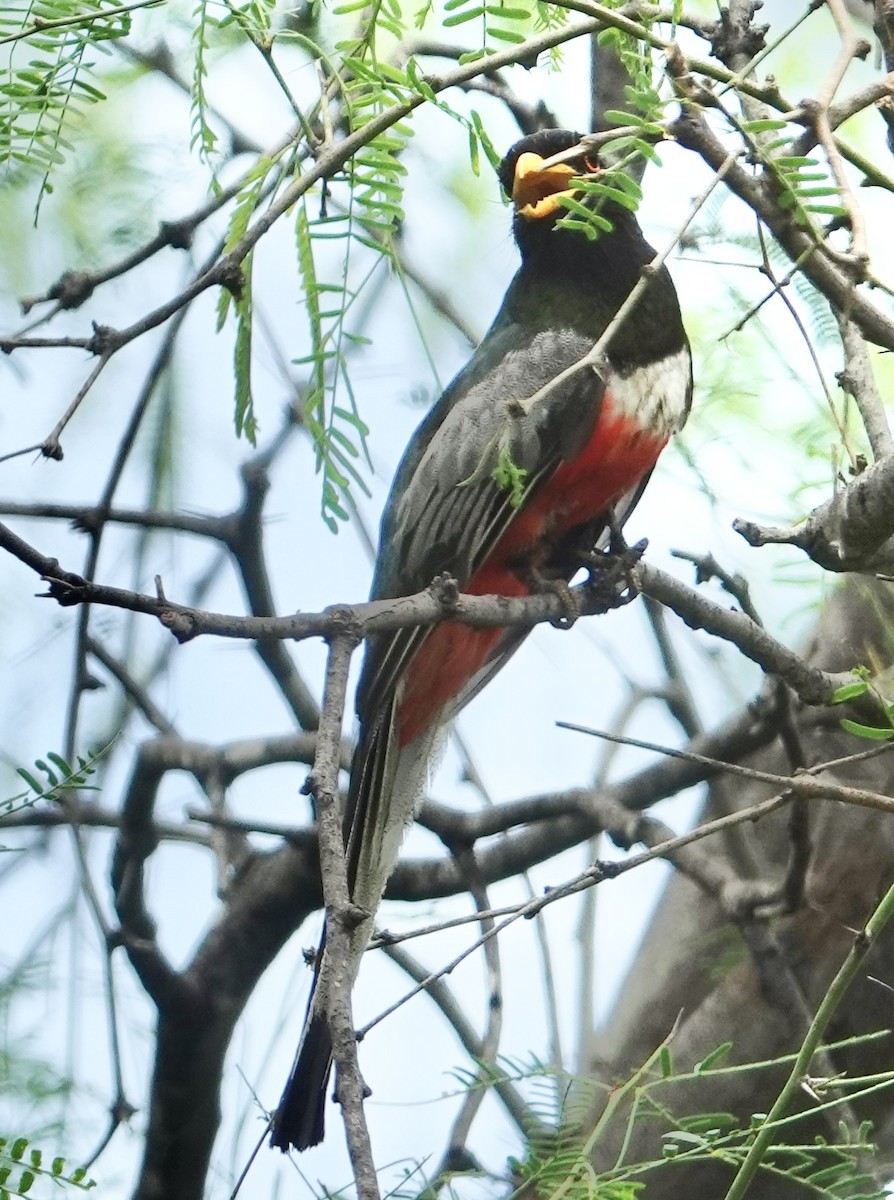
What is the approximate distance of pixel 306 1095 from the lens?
1962 millimetres

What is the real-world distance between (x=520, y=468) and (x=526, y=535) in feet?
0.78

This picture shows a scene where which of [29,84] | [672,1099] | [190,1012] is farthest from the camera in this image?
[190,1012]

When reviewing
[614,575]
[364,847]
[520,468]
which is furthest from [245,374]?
[364,847]

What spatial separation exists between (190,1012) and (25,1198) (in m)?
1.65

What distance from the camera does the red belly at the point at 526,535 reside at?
2531mm

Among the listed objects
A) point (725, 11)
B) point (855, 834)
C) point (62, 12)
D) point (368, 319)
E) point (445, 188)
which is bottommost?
point (855, 834)

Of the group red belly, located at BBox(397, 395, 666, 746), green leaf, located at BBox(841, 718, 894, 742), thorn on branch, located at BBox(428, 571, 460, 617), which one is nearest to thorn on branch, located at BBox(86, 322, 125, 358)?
thorn on branch, located at BBox(428, 571, 460, 617)

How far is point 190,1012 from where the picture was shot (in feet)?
9.24

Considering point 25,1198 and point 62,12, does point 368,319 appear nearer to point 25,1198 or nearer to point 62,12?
point 62,12

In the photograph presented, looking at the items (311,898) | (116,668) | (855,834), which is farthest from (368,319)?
(855,834)

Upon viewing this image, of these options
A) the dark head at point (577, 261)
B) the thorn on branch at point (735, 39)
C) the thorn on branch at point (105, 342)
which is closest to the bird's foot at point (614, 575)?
the dark head at point (577, 261)

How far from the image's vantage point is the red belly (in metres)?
2.53

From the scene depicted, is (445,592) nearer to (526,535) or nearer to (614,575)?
(614,575)

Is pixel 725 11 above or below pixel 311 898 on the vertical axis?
above
